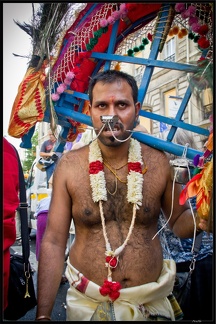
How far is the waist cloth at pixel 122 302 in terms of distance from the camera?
6.36 ft

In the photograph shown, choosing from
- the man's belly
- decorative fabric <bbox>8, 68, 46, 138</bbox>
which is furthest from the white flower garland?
decorative fabric <bbox>8, 68, 46, 138</bbox>

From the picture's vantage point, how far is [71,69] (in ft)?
8.89

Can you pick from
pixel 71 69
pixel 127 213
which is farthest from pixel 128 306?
pixel 71 69

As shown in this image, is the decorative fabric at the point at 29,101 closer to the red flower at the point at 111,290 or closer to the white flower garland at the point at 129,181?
the white flower garland at the point at 129,181

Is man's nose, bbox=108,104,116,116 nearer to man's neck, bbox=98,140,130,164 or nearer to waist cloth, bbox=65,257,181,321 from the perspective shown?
man's neck, bbox=98,140,130,164

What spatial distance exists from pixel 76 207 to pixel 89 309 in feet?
2.04

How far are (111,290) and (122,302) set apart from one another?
106 mm

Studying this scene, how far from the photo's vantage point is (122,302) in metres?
1.98

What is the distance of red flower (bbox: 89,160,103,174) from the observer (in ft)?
7.27

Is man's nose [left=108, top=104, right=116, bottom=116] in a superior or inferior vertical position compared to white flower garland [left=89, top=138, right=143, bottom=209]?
superior

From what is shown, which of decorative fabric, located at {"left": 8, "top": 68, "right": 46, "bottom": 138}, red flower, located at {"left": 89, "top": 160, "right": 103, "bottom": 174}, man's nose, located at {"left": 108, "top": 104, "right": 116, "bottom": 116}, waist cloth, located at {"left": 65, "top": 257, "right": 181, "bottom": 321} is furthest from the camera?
decorative fabric, located at {"left": 8, "top": 68, "right": 46, "bottom": 138}

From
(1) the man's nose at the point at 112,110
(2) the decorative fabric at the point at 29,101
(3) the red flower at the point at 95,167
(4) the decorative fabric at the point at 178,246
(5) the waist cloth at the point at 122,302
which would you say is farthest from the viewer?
(4) the decorative fabric at the point at 178,246

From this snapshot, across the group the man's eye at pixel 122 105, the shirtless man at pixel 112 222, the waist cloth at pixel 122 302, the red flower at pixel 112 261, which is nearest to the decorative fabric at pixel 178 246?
the shirtless man at pixel 112 222

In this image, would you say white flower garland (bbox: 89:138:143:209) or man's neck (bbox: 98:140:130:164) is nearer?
white flower garland (bbox: 89:138:143:209)
